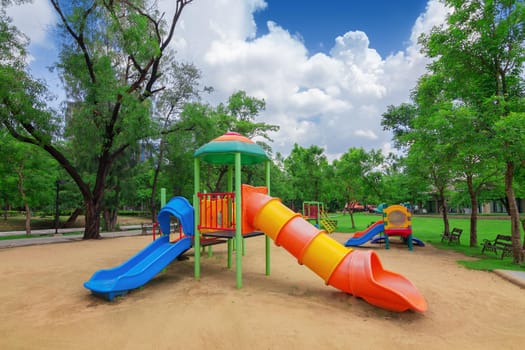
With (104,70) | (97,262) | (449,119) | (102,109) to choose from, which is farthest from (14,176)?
(449,119)

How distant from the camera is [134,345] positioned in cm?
399

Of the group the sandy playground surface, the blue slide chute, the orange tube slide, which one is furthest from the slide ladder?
the blue slide chute

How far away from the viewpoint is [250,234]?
766 centimetres

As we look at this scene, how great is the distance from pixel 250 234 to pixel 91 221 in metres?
14.1

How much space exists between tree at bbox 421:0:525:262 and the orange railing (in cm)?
808

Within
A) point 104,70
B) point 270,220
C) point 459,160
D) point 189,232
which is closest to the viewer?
point 270,220

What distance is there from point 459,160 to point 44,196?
24518 millimetres

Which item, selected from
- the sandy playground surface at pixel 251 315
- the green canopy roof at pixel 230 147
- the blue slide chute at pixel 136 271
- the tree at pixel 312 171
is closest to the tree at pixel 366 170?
the tree at pixel 312 171

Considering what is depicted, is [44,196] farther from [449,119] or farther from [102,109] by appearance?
[449,119]

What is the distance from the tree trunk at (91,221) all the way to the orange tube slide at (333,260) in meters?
14.3

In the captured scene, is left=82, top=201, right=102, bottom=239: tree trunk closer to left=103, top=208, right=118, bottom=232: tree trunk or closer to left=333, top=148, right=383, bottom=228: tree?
left=103, top=208, right=118, bottom=232: tree trunk

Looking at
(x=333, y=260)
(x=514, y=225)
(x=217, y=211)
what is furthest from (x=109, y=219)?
(x=514, y=225)

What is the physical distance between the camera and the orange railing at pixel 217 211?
7316mm

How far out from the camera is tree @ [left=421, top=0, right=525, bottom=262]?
9250 mm
